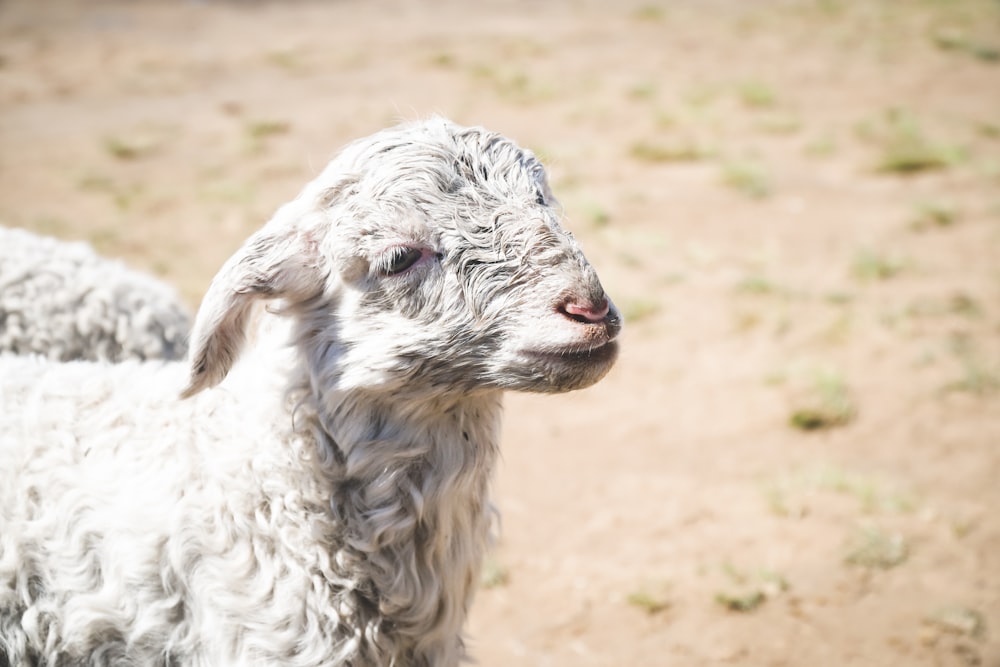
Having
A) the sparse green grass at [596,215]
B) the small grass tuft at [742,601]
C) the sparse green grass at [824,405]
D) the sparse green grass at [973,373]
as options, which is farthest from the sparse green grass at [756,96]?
the small grass tuft at [742,601]

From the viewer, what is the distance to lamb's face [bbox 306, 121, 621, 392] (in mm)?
2244

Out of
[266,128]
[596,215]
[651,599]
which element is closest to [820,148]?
[596,215]

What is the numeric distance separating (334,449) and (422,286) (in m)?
0.51

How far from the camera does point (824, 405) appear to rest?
16.6ft

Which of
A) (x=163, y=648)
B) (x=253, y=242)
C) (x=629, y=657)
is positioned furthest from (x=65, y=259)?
(x=629, y=657)

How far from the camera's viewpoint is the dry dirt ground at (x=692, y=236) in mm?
3885

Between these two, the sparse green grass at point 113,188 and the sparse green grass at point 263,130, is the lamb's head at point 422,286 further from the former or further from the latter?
the sparse green grass at point 263,130

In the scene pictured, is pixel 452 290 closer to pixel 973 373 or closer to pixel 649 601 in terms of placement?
pixel 649 601

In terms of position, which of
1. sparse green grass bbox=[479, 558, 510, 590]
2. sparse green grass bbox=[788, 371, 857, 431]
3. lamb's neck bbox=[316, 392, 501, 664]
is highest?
lamb's neck bbox=[316, 392, 501, 664]

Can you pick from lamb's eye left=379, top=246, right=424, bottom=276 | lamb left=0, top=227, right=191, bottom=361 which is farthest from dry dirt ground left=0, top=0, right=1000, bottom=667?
lamb left=0, top=227, right=191, bottom=361

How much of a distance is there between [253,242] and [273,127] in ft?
25.4

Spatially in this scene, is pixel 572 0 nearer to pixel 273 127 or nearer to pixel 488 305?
pixel 273 127

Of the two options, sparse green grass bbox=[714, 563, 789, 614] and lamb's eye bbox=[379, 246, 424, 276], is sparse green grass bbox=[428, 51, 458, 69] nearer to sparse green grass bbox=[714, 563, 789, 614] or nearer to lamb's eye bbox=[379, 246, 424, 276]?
sparse green grass bbox=[714, 563, 789, 614]

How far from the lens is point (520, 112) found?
33.6 feet
